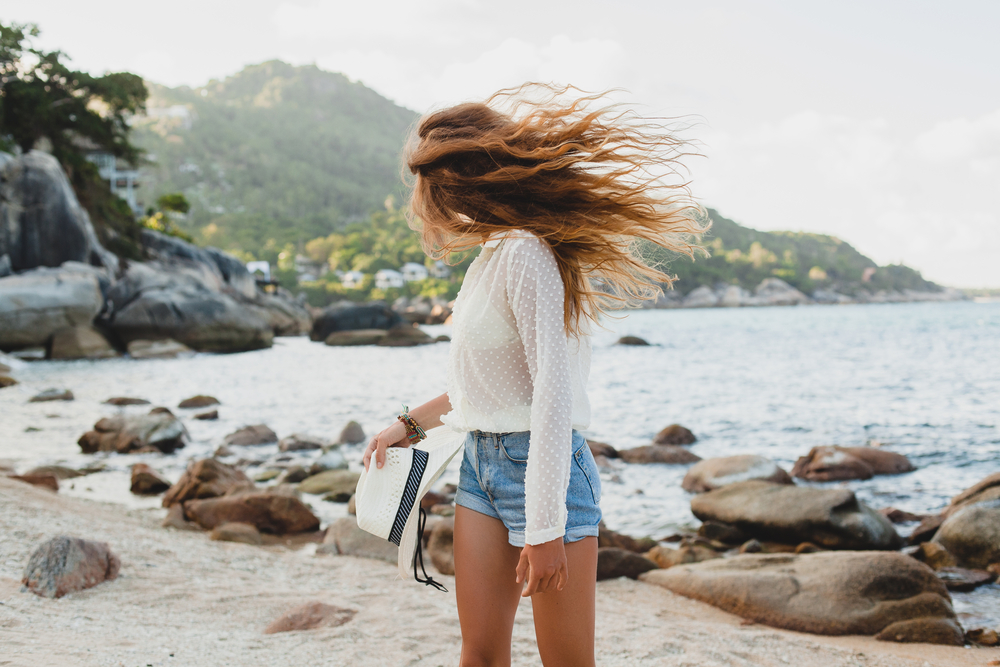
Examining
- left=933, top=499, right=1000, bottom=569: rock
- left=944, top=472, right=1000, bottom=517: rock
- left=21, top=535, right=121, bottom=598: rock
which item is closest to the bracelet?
left=21, top=535, right=121, bottom=598: rock

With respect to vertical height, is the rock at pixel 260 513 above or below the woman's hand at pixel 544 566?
below

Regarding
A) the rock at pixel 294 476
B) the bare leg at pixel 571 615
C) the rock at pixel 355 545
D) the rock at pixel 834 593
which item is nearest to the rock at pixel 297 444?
the rock at pixel 294 476

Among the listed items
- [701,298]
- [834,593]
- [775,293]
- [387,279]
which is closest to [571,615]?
[834,593]

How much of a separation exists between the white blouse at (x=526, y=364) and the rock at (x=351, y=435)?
1069 cm

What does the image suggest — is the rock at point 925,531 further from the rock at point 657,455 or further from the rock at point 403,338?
the rock at point 403,338

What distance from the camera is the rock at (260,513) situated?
277 inches

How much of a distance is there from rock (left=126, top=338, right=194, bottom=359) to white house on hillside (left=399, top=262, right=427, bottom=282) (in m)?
60.9

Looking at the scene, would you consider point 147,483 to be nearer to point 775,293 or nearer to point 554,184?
point 554,184

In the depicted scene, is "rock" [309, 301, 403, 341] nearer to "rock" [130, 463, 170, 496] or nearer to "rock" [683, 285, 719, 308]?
"rock" [130, 463, 170, 496]

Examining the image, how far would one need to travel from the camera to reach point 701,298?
10669 cm

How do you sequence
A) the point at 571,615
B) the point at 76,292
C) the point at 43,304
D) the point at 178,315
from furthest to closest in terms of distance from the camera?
the point at 178,315
the point at 76,292
the point at 43,304
the point at 571,615

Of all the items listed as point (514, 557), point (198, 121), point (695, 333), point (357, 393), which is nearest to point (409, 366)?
point (357, 393)

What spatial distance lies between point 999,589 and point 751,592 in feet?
7.19

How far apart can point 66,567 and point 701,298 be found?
108m
